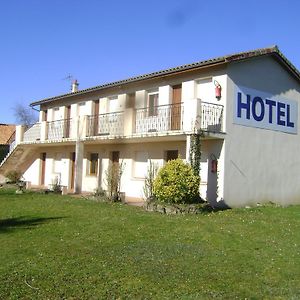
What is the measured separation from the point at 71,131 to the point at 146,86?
535cm

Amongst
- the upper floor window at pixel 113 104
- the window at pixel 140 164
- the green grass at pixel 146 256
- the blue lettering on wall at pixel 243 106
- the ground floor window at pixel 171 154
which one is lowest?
the green grass at pixel 146 256

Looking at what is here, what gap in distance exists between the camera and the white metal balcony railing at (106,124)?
21339 millimetres

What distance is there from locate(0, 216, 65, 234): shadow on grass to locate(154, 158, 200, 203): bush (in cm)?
398

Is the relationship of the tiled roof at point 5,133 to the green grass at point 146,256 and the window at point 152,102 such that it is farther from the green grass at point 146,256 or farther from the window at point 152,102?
the green grass at point 146,256

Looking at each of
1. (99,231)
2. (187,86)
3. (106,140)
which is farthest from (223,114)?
(99,231)

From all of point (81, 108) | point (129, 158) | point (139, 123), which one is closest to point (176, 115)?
point (139, 123)

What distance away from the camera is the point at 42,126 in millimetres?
27203

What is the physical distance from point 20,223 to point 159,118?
29.3 ft

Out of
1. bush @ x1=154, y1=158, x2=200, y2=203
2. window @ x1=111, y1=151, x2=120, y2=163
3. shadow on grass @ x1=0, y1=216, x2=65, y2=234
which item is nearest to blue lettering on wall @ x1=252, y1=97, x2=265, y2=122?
bush @ x1=154, y1=158, x2=200, y2=203

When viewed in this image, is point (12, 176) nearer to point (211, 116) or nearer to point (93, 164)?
point (93, 164)

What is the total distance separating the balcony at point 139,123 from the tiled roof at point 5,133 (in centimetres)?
1768

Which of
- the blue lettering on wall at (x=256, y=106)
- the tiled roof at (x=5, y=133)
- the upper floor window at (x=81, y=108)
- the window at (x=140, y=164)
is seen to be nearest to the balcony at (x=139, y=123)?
the upper floor window at (x=81, y=108)

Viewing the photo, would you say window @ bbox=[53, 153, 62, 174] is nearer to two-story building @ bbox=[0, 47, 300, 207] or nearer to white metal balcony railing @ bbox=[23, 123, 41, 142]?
white metal balcony railing @ bbox=[23, 123, 41, 142]

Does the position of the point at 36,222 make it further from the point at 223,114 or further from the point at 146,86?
the point at 146,86
